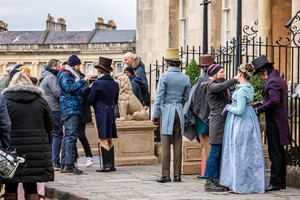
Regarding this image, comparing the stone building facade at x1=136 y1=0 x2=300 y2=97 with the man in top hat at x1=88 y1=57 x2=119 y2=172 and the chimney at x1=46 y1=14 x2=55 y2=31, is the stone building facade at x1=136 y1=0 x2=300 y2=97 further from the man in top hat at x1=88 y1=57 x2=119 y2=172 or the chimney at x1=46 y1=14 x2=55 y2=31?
the chimney at x1=46 y1=14 x2=55 y2=31

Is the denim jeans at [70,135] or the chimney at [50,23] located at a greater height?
the chimney at [50,23]

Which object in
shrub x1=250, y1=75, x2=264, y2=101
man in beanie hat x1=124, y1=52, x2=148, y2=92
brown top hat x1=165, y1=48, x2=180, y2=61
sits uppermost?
brown top hat x1=165, y1=48, x2=180, y2=61

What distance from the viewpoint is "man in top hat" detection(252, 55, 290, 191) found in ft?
46.9

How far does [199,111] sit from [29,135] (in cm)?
402

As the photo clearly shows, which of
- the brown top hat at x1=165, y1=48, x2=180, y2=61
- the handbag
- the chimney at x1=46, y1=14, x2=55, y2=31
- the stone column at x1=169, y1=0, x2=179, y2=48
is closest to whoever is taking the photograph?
the handbag

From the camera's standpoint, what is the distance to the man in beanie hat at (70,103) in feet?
55.9

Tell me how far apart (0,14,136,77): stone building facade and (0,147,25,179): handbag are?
103 m

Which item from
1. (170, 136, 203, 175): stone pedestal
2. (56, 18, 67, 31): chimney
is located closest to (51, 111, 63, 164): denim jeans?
(170, 136, 203, 175): stone pedestal

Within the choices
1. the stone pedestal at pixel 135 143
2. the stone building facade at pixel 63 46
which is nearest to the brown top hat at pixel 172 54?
the stone pedestal at pixel 135 143

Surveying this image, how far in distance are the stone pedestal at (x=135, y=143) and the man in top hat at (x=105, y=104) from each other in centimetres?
144

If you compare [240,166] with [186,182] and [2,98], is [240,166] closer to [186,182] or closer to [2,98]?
[186,182]

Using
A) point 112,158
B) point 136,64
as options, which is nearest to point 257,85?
point 112,158

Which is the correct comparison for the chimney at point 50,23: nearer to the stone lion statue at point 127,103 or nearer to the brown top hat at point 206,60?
the stone lion statue at point 127,103

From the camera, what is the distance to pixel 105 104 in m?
17.5
